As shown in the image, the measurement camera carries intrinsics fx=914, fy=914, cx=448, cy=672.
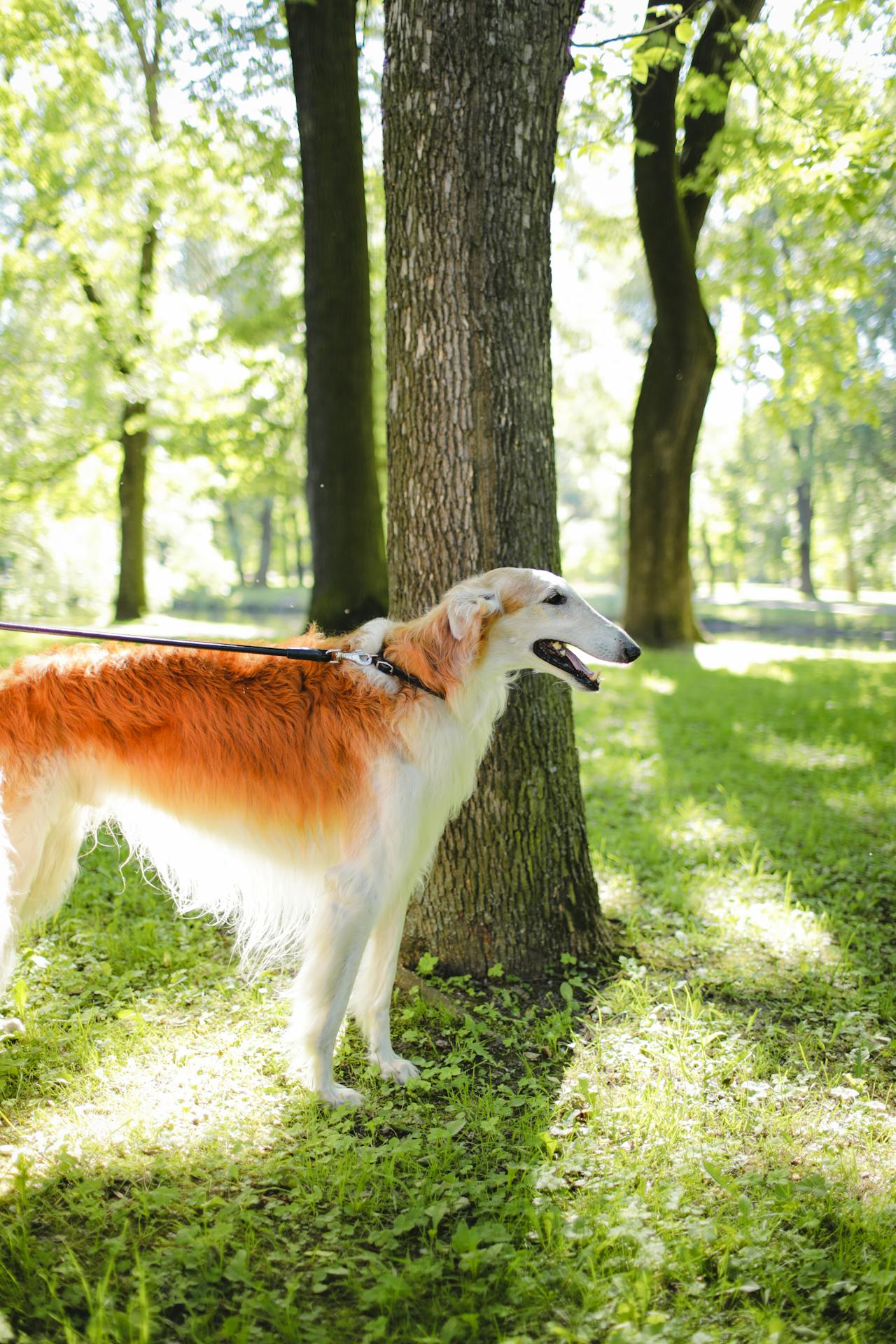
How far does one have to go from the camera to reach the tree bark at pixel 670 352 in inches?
381

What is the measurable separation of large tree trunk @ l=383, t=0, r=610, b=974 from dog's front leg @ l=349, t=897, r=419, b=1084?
624mm

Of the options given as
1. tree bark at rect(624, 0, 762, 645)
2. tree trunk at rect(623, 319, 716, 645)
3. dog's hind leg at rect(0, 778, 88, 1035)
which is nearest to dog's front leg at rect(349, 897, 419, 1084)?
dog's hind leg at rect(0, 778, 88, 1035)

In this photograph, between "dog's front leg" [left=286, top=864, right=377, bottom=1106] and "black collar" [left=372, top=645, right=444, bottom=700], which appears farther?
"black collar" [left=372, top=645, right=444, bottom=700]

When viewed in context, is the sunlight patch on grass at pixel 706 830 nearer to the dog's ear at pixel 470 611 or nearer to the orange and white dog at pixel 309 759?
the orange and white dog at pixel 309 759

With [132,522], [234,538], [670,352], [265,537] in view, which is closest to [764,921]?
[670,352]

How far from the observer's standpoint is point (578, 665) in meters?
3.37

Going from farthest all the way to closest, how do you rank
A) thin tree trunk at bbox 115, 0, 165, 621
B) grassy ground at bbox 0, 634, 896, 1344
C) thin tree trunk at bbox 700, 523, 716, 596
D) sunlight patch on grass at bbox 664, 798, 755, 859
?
thin tree trunk at bbox 700, 523, 716, 596 → thin tree trunk at bbox 115, 0, 165, 621 → sunlight patch on grass at bbox 664, 798, 755, 859 → grassy ground at bbox 0, 634, 896, 1344

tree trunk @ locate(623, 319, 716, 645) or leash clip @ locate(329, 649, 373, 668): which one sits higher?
tree trunk @ locate(623, 319, 716, 645)

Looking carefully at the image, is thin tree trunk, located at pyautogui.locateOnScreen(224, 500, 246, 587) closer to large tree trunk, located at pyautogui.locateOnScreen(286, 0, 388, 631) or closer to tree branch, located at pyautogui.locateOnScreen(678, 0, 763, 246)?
A: tree branch, located at pyautogui.locateOnScreen(678, 0, 763, 246)

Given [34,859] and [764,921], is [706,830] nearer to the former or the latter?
[764,921]

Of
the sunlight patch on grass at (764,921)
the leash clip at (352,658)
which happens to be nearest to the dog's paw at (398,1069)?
the leash clip at (352,658)

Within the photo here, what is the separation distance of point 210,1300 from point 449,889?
200 centimetres

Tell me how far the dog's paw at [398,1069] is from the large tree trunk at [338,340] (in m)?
4.75

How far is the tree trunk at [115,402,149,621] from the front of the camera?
58.4 ft
